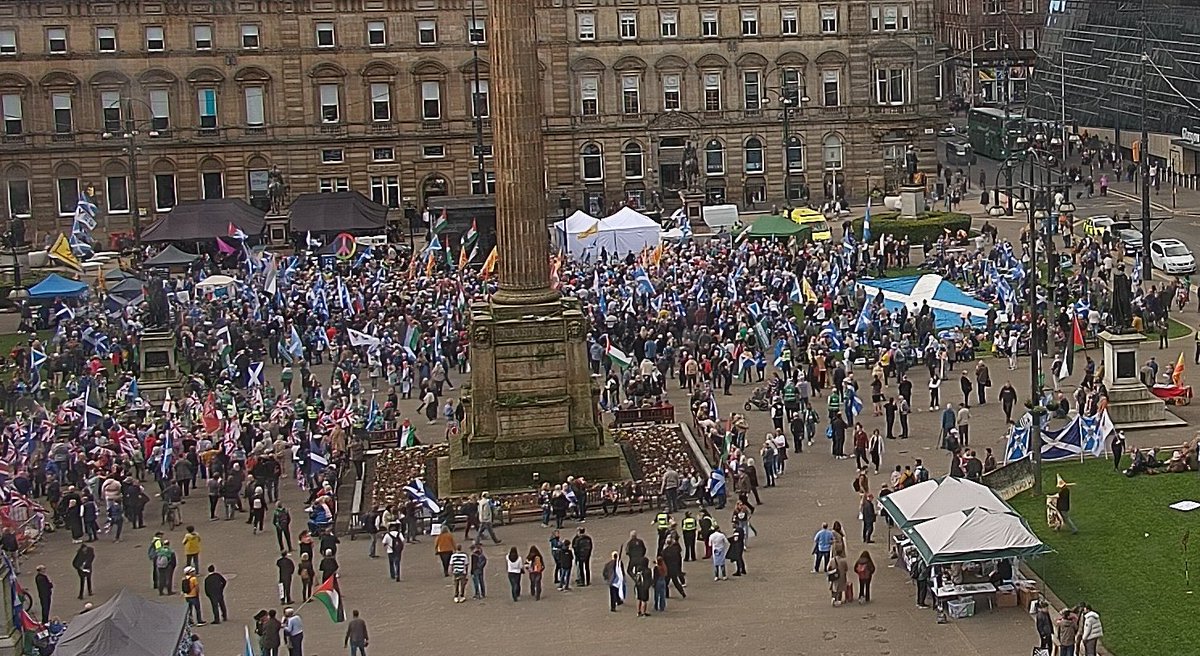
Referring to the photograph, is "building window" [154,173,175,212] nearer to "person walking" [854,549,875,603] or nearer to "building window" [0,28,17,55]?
"building window" [0,28,17,55]

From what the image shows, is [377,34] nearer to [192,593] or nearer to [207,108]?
[207,108]

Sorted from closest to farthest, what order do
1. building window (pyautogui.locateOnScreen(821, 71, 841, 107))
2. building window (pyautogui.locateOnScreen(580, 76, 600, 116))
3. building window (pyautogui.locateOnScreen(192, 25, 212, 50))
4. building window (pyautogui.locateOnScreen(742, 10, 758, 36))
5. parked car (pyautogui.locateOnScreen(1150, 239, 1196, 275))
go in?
1. parked car (pyautogui.locateOnScreen(1150, 239, 1196, 275))
2. building window (pyautogui.locateOnScreen(192, 25, 212, 50))
3. building window (pyautogui.locateOnScreen(580, 76, 600, 116))
4. building window (pyautogui.locateOnScreen(742, 10, 758, 36))
5. building window (pyautogui.locateOnScreen(821, 71, 841, 107))

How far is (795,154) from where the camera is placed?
95812 millimetres

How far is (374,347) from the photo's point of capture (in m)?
55.0

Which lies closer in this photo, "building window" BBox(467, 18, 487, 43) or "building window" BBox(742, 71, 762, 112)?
"building window" BBox(467, 18, 487, 43)

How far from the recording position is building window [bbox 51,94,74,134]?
296ft

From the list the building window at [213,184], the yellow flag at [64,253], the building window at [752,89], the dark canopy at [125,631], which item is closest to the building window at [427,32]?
the building window at [213,184]

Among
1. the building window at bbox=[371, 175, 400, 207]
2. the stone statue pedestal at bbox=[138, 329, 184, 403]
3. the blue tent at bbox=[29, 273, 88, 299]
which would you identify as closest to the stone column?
the stone statue pedestal at bbox=[138, 329, 184, 403]

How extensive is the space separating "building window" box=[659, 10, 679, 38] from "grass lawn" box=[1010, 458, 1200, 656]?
54.7 metres

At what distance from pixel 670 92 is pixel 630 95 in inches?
74.8

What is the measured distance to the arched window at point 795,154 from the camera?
314 ft

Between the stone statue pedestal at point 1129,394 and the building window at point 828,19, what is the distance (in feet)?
163

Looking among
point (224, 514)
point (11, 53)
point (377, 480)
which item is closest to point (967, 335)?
point (377, 480)

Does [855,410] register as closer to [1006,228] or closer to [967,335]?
[967,335]
